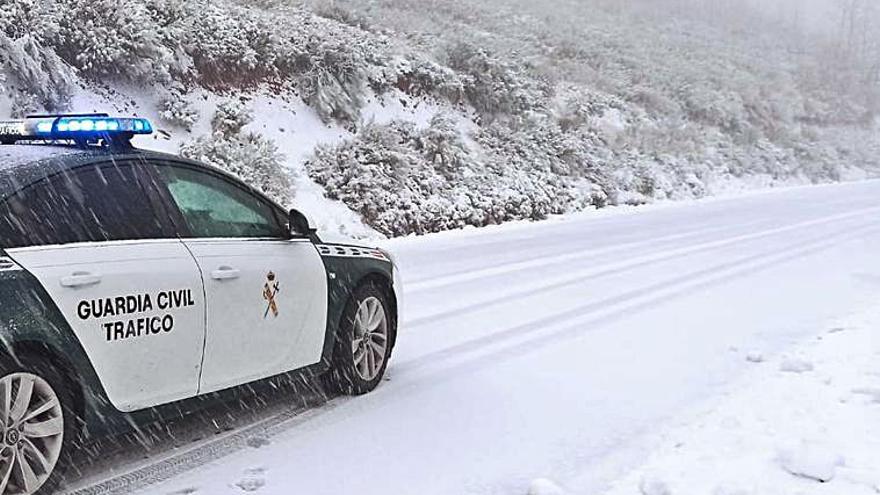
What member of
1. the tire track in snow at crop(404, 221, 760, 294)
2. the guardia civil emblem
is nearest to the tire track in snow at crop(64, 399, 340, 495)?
the guardia civil emblem

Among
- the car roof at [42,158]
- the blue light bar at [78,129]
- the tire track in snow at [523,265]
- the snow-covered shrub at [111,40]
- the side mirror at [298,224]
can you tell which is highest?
the snow-covered shrub at [111,40]

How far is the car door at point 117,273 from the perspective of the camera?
3434 mm

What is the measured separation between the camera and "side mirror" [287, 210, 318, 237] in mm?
4820

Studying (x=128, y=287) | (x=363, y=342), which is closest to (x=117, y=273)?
(x=128, y=287)

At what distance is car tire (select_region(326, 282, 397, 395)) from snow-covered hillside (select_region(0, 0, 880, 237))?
1528 millimetres

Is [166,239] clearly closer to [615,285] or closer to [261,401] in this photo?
[261,401]

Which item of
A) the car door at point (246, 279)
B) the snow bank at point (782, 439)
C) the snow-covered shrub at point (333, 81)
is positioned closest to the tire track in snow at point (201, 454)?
the car door at point (246, 279)

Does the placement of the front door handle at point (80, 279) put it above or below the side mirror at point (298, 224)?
above

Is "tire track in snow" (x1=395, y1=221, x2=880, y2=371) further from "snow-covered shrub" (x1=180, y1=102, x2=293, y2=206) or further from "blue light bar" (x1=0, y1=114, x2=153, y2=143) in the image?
"snow-covered shrub" (x1=180, y1=102, x2=293, y2=206)

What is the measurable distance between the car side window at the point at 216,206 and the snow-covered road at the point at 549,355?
1.12 m

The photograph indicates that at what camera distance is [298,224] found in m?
4.84

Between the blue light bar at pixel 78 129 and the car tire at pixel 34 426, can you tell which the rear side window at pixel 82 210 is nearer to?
the blue light bar at pixel 78 129

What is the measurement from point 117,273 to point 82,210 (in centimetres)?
33

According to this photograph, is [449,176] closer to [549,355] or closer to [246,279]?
[549,355]
